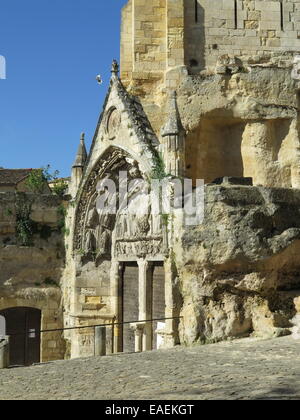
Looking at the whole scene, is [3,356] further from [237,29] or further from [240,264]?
[237,29]

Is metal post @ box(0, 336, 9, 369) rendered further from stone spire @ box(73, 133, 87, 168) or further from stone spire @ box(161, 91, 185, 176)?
stone spire @ box(73, 133, 87, 168)

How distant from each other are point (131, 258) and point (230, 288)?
3553 millimetres

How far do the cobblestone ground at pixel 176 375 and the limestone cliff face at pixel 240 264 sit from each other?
458 mm

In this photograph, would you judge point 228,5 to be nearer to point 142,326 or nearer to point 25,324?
point 142,326

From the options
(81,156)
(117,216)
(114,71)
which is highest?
(114,71)

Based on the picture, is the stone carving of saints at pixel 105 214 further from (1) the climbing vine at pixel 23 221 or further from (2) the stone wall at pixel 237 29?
(2) the stone wall at pixel 237 29

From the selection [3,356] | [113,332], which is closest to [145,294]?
[113,332]

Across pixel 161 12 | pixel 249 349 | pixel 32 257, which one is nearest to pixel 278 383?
pixel 249 349

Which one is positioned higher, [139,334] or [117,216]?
[117,216]

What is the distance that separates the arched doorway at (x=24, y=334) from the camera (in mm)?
15101

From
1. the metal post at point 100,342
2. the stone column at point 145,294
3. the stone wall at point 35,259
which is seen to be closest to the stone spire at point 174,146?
the stone column at point 145,294

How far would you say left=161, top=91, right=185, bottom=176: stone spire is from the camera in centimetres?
1091

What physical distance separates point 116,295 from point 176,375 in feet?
20.9

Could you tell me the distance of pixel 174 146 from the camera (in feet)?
36.1
